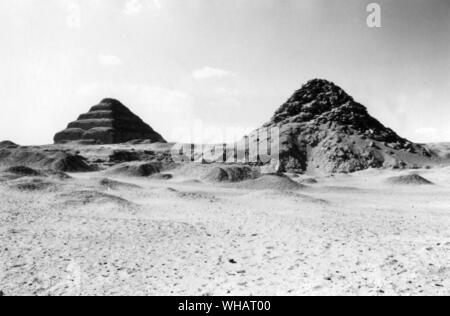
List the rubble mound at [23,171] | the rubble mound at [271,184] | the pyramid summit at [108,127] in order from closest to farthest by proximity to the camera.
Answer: the rubble mound at [271,184]
the rubble mound at [23,171]
the pyramid summit at [108,127]

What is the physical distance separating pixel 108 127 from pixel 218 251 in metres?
114

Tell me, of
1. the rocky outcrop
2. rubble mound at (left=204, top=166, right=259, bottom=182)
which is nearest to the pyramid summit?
the rocky outcrop

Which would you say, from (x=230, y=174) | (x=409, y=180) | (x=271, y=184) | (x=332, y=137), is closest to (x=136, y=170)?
(x=230, y=174)

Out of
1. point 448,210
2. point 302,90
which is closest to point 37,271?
point 448,210

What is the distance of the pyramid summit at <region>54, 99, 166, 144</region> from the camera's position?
4422 inches

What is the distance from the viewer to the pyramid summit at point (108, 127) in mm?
112312

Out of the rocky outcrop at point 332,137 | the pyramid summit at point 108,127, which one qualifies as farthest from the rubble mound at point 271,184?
the pyramid summit at point 108,127

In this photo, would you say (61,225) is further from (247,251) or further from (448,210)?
(448,210)

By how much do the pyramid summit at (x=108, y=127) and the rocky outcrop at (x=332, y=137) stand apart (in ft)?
206

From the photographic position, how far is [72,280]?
21.9 feet

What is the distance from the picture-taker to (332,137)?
58188mm

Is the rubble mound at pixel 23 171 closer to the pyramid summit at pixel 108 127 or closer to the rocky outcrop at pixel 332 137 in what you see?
the rocky outcrop at pixel 332 137

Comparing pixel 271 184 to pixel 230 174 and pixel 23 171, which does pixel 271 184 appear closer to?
pixel 230 174
